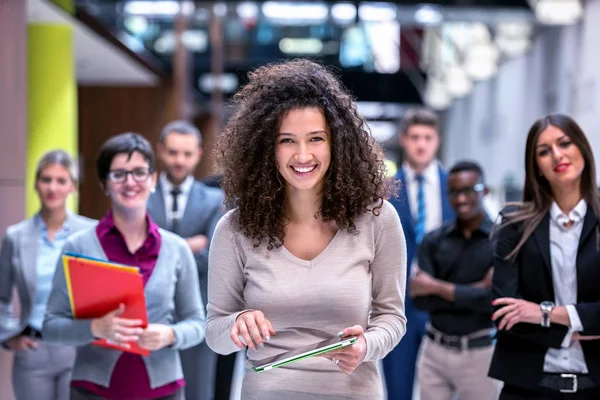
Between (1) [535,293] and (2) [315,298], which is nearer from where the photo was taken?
(2) [315,298]

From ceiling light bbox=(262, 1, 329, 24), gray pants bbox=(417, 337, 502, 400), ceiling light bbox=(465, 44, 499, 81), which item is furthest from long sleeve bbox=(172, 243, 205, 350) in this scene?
ceiling light bbox=(465, 44, 499, 81)

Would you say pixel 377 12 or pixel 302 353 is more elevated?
pixel 377 12

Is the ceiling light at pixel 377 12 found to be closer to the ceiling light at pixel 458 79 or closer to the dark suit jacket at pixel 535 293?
the ceiling light at pixel 458 79

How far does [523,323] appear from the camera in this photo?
2.95 m

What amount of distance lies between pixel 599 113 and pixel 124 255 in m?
6.82

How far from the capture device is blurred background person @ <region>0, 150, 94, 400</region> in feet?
12.2

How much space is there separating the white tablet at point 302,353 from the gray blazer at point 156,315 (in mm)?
971

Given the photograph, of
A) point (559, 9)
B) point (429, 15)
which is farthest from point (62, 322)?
point (429, 15)

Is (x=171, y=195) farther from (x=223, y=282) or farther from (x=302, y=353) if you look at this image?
(x=302, y=353)

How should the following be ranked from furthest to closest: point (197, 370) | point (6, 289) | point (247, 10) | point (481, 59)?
1. point (481, 59)
2. point (247, 10)
3. point (197, 370)
4. point (6, 289)

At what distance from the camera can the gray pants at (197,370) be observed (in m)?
4.27

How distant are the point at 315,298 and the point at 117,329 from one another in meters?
0.94

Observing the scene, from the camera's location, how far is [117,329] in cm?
288

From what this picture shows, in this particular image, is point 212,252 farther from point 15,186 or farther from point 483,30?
point 483,30
